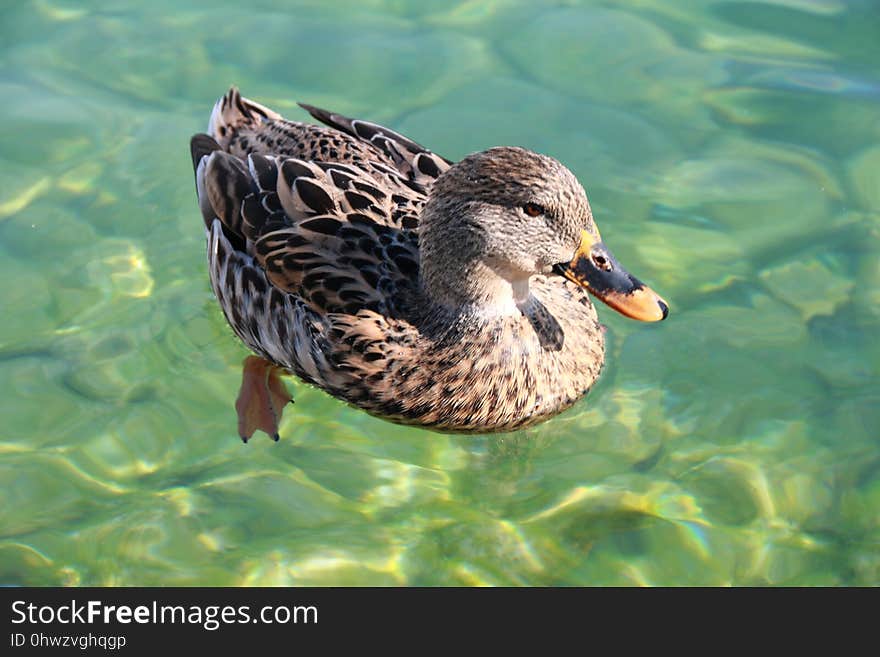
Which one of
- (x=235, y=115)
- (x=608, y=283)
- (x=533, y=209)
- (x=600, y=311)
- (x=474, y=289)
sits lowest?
(x=608, y=283)

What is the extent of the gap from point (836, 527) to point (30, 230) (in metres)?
4.40

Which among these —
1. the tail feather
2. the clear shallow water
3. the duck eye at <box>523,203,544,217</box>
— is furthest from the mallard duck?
the tail feather

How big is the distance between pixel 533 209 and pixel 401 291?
800 millimetres

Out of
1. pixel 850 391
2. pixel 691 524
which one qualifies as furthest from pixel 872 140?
pixel 691 524

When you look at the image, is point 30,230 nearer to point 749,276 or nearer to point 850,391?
point 749,276

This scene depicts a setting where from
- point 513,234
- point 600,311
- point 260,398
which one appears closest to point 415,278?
point 513,234

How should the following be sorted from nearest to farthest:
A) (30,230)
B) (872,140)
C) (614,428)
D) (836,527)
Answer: (836,527) < (614,428) < (30,230) < (872,140)

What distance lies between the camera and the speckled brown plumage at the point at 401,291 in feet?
16.3

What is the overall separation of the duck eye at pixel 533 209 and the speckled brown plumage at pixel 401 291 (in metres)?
0.14

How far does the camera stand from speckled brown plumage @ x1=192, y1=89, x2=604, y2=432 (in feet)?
16.3

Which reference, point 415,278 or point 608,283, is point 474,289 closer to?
point 415,278

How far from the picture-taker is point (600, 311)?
6.10 m

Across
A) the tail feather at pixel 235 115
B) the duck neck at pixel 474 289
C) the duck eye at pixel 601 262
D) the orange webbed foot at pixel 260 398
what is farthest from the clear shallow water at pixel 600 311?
the duck eye at pixel 601 262
